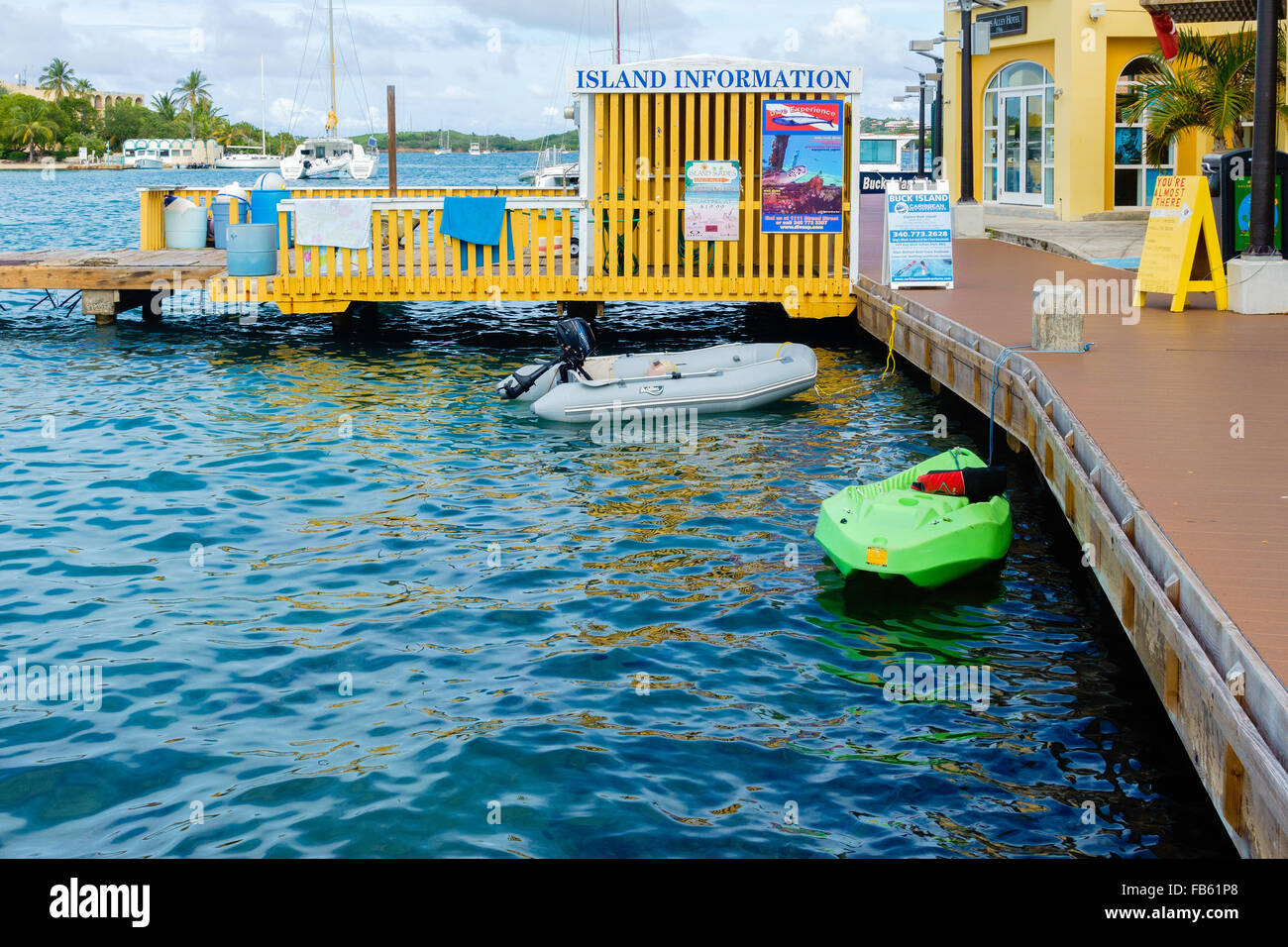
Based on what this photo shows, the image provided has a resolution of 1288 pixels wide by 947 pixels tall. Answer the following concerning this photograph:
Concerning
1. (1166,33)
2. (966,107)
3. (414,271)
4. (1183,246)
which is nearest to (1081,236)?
(1166,33)

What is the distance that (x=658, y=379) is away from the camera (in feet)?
45.0

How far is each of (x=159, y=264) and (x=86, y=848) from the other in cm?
1520

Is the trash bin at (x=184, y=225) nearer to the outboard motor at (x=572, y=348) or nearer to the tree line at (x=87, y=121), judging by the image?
the outboard motor at (x=572, y=348)

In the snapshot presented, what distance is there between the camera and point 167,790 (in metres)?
6.07

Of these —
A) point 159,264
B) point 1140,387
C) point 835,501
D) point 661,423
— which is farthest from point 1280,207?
point 159,264

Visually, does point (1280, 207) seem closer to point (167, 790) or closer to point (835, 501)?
point (835, 501)

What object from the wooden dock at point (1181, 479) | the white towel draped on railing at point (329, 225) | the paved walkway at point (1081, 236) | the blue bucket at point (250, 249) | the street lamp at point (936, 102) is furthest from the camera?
the street lamp at point (936, 102)

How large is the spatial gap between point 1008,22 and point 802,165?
1251cm

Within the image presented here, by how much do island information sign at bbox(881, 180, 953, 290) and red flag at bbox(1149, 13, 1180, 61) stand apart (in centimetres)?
675

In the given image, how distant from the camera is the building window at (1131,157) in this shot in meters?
25.6

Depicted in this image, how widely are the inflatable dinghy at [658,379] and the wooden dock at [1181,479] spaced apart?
1.41 metres

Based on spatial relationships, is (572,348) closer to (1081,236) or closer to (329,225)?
(329,225)

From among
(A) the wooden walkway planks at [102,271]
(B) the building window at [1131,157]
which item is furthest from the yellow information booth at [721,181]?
(B) the building window at [1131,157]

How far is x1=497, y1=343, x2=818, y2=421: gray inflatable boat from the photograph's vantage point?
44.3ft
